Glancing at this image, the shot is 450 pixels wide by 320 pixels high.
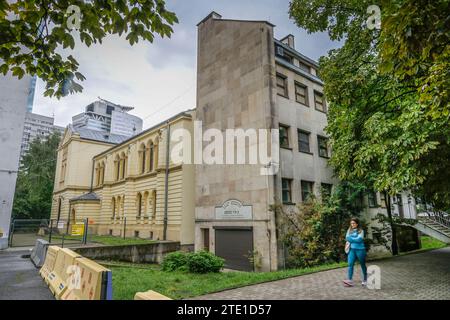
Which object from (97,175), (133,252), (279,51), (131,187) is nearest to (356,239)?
(133,252)

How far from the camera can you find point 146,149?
28.8 m

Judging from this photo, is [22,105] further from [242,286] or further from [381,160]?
[381,160]

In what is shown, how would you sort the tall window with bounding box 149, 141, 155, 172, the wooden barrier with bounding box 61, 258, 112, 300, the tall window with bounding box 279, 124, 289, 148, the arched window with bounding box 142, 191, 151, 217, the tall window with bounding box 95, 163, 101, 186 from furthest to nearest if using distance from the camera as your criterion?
the tall window with bounding box 95, 163, 101, 186 → the tall window with bounding box 149, 141, 155, 172 → the arched window with bounding box 142, 191, 151, 217 → the tall window with bounding box 279, 124, 289, 148 → the wooden barrier with bounding box 61, 258, 112, 300

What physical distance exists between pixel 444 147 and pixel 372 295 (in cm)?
477

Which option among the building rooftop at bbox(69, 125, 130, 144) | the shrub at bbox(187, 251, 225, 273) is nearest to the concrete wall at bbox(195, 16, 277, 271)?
the shrub at bbox(187, 251, 225, 273)

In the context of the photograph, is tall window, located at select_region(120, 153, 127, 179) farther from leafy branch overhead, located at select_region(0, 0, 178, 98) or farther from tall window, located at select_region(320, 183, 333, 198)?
leafy branch overhead, located at select_region(0, 0, 178, 98)

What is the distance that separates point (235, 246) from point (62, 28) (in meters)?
15.4

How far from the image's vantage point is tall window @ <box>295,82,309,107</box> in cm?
2023

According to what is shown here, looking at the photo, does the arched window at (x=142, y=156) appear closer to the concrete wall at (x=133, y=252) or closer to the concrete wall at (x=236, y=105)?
A: the concrete wall at (x=236, y=105)

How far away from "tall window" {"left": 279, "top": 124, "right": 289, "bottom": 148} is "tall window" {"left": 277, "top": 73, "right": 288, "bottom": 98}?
7.20 ft

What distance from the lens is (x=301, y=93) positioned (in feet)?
67.6

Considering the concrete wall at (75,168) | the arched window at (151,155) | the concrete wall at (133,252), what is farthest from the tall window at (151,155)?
the concrete wall at (75,168)

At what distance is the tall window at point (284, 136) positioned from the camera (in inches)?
707

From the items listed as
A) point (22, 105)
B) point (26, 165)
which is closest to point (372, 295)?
point (22, 105)
